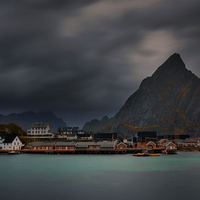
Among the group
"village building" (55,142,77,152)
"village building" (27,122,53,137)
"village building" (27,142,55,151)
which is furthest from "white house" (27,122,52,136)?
"village building" (55,142,77,152)

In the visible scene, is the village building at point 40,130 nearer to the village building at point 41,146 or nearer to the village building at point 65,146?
the village building at point 41,146

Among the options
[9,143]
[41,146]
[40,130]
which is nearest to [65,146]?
[41,146]

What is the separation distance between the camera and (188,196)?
40.5 metres

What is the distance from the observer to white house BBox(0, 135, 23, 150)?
142 meters

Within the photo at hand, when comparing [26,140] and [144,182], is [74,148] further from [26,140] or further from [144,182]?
[144,182]

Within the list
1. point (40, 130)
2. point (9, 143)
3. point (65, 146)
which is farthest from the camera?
point (40, 130)

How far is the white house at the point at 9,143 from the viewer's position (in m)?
142

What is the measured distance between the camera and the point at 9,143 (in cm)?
14175

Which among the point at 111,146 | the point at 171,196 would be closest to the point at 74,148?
the point at 111,146

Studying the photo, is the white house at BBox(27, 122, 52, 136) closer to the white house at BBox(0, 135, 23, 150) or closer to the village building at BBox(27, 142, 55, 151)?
the white house at BBox(0, 135, 23, 150)

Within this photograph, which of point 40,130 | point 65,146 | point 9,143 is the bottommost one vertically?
point 65,146

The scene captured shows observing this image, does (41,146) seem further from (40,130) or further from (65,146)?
(40,130)

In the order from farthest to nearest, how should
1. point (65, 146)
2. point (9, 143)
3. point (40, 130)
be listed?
point (40, 130)
point (9, 143)
point (65, 146)

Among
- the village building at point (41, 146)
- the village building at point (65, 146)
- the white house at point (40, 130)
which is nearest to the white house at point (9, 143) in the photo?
the village building at point (41, 146)
